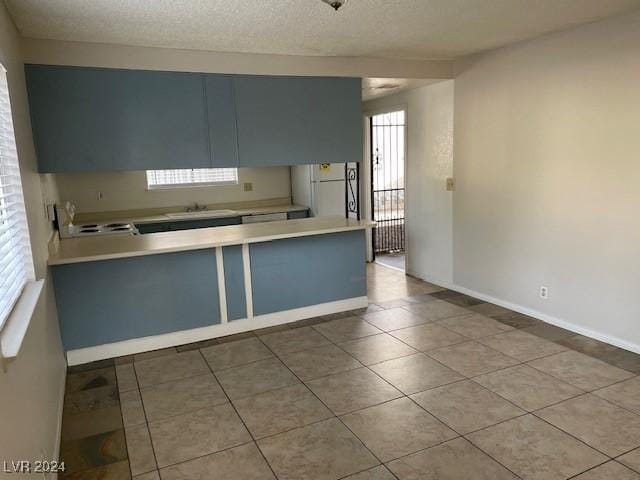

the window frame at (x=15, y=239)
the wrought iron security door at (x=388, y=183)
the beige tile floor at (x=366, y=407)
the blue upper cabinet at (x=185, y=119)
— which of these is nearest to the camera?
the window frame at (x=15, y=239)

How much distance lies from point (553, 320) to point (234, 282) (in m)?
2.72

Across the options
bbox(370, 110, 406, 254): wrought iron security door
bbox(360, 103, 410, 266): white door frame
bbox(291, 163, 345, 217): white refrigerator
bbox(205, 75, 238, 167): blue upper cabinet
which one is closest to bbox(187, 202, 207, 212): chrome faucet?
bbox(291, 163, 345, 217): white refrigerator

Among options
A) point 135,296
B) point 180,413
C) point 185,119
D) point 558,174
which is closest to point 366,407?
point 180,413

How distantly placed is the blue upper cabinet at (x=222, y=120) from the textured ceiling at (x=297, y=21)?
0.27m

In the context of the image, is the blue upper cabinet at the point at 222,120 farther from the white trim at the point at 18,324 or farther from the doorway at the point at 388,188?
the doorway at the point at 388,188

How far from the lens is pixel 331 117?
432 cm

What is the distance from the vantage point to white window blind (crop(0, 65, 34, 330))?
1875 millimetres

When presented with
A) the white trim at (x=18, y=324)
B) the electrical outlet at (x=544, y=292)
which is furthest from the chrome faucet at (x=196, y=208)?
the electrical outlet at (x=544, y=292)

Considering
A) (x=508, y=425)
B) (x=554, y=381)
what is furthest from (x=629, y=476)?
(x=554, y=381)

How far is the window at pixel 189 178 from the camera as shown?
19.3 ft

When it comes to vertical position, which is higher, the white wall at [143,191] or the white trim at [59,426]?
the white wall at [143,191]

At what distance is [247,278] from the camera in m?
4.05

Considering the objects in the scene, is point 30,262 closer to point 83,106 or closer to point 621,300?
point 83,106

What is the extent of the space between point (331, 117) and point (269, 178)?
227 cm
